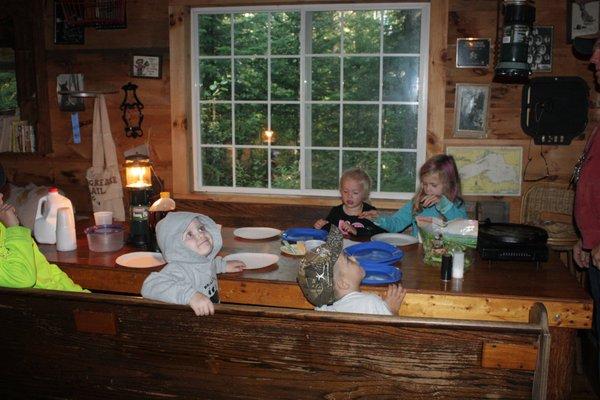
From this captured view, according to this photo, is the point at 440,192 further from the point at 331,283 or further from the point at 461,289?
the point at 331,283

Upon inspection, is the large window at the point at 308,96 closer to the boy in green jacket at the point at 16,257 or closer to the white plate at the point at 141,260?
the white plate at the point at 141,260

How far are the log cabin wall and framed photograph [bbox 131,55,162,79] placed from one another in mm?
38

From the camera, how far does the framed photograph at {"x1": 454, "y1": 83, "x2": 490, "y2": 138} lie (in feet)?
12.2

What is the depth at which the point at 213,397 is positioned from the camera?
1492 millimetres

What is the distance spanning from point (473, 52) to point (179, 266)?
8.62 ft

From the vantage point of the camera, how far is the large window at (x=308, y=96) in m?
3.90

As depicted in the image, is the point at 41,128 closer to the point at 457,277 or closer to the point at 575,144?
the point at 457,277

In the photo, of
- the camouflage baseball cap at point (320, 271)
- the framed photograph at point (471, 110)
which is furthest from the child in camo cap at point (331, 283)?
the framed photograph at point (471, 110)

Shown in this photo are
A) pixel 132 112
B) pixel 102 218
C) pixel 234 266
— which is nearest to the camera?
pixel 234 266

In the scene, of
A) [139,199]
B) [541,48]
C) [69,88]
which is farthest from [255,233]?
[69,88]

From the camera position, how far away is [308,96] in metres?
4.07

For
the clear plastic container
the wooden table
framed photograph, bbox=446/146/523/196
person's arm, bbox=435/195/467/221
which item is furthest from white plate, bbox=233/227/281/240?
framed photograph, bbox=446/146/523/196

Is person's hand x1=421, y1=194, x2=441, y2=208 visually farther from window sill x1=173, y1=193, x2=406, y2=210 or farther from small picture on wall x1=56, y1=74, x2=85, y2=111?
small picture on wall x1=56, y1=74, x2=85, y2=111

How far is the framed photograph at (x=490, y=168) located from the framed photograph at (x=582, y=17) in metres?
0.81
